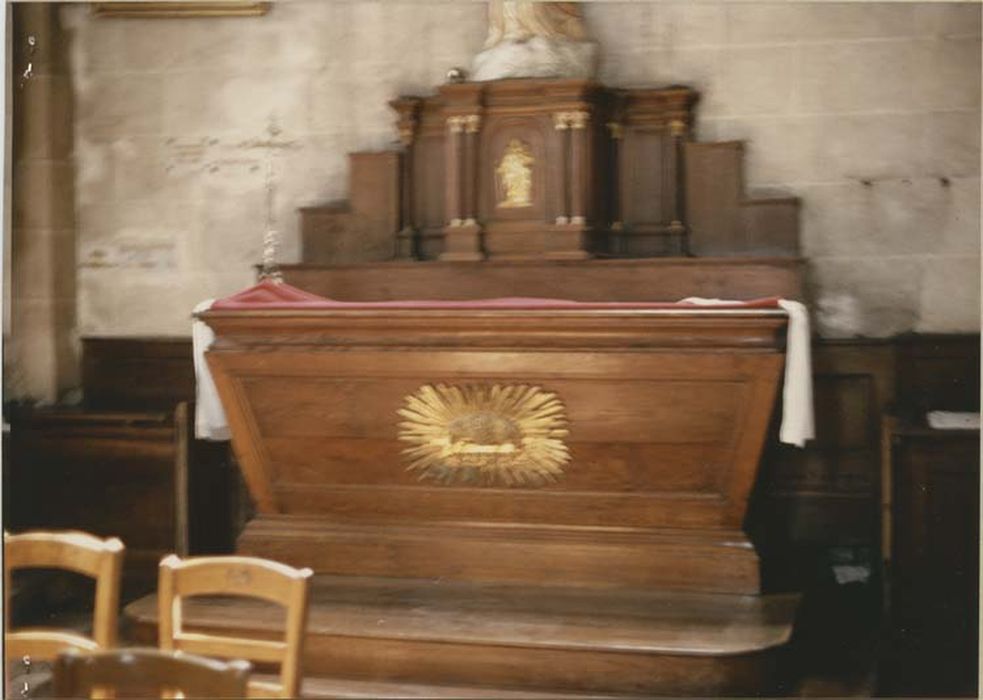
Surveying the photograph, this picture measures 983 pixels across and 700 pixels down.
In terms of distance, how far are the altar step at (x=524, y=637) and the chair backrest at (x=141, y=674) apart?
1642 millimetres

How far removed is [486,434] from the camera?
4.05 meters

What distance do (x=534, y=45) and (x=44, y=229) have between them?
2201 mm

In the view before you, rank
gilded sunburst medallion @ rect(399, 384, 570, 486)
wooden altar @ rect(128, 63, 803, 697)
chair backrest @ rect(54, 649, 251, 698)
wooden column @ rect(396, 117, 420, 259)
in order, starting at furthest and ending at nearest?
1. wooden column @ rect(396, 117, 420, 259)
2. gilded sunburst medallion @ rect(399, 384, 570, 486)
3. wooden altar @ rect(128, 63, 803, 697)
4. chair backrest @ rect(54, 649, 251, 698)

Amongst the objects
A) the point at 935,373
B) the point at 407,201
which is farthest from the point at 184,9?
the point at 935,373

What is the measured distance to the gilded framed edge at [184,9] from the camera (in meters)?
5.25

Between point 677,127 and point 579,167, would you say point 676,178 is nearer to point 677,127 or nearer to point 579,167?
point 677,127

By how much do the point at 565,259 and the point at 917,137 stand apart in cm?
142

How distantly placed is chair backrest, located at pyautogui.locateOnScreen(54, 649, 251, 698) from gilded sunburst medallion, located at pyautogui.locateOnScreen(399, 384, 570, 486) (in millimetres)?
1975

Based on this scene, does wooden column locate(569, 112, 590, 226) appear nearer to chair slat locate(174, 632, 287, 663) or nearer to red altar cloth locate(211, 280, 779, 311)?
red altar cloth locate(211, 280, 779, 311)

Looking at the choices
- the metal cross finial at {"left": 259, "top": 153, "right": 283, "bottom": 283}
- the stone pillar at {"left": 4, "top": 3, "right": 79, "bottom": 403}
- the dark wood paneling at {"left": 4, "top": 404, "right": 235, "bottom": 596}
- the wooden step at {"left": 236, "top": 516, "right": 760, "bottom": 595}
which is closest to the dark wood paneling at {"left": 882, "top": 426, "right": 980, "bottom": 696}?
the wooden step at {"left": 236, "top": 516, "right": 760, "bottom": 595}

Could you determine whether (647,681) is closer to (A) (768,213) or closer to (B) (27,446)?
(A) (768,213)

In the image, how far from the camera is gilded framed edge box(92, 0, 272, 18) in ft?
17.2

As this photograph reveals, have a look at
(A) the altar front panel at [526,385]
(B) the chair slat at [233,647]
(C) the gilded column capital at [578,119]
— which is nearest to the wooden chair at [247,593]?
(B) the chair slat at [233,647]

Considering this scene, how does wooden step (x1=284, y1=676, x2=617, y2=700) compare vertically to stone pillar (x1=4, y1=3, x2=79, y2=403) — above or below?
below
